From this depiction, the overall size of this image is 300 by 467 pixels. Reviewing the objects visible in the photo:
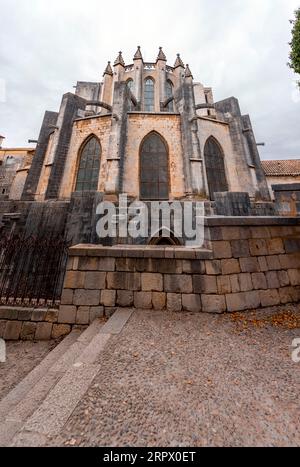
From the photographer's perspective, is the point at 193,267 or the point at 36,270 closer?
the point at 193,267

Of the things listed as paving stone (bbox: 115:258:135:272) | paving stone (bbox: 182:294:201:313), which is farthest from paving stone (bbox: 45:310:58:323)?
paving stone (bbox: 182:294:201:313)

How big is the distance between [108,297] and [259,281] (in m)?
2.94

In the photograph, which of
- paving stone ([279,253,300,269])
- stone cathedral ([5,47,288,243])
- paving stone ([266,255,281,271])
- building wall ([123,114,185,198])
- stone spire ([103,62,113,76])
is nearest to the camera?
paving stone ([266,255,281,271])

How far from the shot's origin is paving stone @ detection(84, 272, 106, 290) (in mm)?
3592

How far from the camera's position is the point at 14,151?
91.6 feet

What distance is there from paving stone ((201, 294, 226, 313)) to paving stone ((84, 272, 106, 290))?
1.89 m

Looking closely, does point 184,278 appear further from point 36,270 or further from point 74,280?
point 36,270

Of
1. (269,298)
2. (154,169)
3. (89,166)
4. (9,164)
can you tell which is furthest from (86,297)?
(9,164)

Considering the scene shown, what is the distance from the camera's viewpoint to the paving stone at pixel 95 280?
3592 millimetres

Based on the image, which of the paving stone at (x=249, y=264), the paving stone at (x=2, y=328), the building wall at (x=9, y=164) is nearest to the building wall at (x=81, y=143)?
the paving stone at (x=2, y=328)

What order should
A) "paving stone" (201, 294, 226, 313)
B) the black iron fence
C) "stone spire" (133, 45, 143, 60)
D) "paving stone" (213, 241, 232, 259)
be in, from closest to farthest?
"paving stone" (201, 294, 226, 313) → "paving stone" (213, 241, 232, 259) → the black iron fence → "stone spire" (133, 45, 143, 60)

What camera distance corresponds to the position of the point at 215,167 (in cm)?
1216

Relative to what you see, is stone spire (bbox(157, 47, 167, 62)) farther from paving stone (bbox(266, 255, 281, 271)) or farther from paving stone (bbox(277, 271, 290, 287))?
paving stone (bbox(277, 271, 290, 287))
